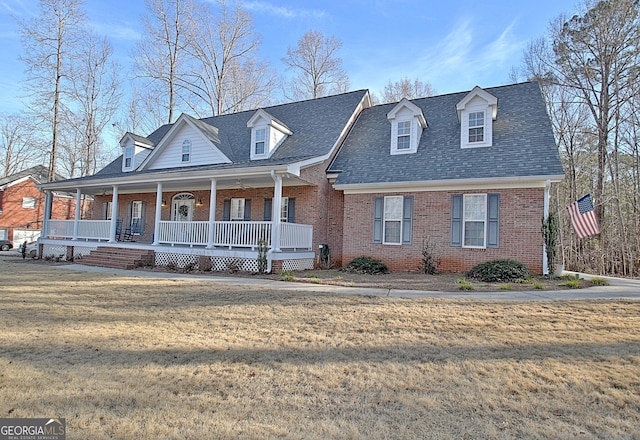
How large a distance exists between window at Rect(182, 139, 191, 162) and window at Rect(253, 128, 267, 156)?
345 centimetres

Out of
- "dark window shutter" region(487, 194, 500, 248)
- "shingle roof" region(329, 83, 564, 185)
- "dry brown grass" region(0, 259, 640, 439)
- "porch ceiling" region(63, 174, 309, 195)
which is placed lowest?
"dry brown grass" region(0, 259, 640, 439)

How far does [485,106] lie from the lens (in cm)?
1347

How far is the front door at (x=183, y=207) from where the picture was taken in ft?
59.7

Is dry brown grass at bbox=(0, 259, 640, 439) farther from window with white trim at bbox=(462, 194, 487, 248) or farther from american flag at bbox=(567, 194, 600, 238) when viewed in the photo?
window with white trim at bbox=(462, 194, 487, 248)

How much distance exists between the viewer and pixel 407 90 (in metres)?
32.8

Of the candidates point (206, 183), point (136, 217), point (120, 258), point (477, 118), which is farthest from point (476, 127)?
point (136, 217)

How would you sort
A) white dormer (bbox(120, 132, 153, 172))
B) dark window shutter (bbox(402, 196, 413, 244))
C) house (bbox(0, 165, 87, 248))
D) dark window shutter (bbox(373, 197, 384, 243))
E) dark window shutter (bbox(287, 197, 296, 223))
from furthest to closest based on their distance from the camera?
1. house (bbox(0, 165, 87, 248))
2. white dormer (bbox(120, 132, 153, 172))
3. dark window shutter (bbox(287, 197, 296, 223))
4. dark window shutter (bbox(373, 197, 384, 243))
5. dark window shutter (bbox(402, 196, 413, 244))

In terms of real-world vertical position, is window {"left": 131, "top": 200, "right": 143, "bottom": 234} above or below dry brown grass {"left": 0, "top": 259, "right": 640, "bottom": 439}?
above

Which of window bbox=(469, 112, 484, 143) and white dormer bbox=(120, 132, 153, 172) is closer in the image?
window bbox=(469, 112, 484, 143)

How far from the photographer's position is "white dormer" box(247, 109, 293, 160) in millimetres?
16156

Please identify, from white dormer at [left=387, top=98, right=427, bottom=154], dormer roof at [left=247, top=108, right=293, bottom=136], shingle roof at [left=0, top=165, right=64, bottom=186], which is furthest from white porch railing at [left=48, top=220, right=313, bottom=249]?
shingle roof at [left=0, top=165, right=64, bottom=186]

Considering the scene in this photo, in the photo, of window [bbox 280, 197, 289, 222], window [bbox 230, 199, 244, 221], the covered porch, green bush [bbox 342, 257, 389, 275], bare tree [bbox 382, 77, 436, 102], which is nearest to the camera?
green bush [bbox 342, 257, 389, 275]

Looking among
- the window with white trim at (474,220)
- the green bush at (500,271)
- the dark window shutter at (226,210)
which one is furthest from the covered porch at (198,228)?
the green bush at (500,271)

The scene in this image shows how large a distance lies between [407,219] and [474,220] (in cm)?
228
